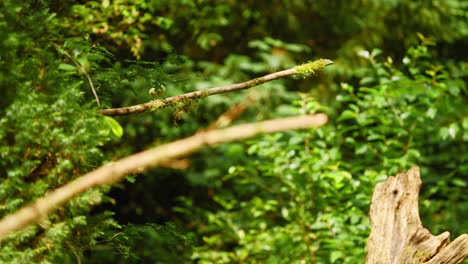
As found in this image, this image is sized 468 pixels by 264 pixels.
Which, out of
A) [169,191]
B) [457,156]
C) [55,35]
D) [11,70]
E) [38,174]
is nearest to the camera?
[11,70]

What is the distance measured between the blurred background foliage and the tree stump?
2.86ft

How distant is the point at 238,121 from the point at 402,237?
4124 mm

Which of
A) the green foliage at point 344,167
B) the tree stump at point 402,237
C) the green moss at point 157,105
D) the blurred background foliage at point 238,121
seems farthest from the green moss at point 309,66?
the green foliage at point 344,167

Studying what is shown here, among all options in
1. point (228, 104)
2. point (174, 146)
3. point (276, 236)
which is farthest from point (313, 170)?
point (174, 146)

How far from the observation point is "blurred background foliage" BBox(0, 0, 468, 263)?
6.97 ft

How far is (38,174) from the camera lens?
2.19 meters

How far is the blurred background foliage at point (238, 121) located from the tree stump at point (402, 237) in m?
0.87

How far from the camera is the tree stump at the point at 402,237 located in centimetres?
273

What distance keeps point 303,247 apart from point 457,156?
1.79 metres

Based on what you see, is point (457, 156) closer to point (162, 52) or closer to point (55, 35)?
point (162, 52)

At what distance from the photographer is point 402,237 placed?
9.25 ft

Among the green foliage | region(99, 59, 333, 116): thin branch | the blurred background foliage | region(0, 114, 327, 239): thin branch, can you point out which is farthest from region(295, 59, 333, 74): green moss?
the green foliage

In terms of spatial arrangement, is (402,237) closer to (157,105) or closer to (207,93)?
(207,93)

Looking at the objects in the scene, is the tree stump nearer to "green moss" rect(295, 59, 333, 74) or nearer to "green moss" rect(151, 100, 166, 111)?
"green moss" rect(295, 59, 333, 74)
